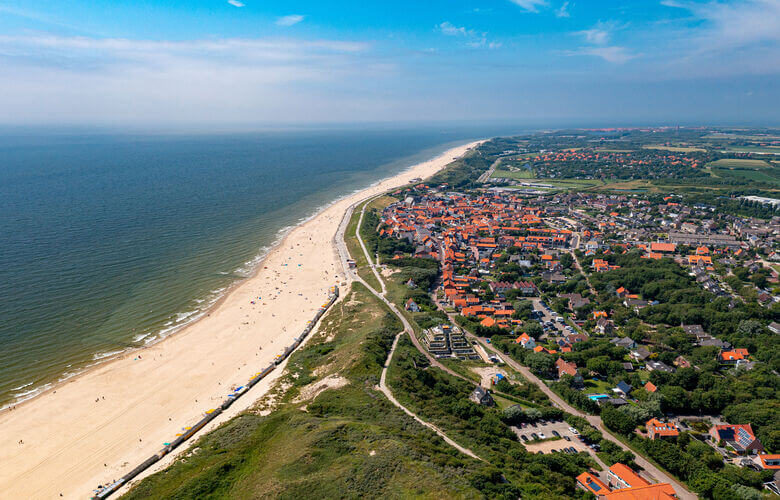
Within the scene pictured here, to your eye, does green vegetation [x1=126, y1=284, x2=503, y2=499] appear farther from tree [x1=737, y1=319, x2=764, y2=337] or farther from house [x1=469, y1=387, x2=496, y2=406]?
tree [x1=737, y1=319, x2=764, y2=337]

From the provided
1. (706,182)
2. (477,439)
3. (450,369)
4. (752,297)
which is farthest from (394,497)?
(706,182)

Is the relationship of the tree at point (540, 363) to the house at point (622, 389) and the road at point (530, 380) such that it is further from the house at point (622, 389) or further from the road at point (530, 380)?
the house at point (622, 389)

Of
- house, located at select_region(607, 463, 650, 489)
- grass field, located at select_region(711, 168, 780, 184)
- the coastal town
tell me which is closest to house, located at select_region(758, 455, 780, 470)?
the coastal town

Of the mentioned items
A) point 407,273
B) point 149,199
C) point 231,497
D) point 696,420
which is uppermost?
point 149,199

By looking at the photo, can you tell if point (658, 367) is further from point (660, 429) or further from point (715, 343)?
point (660, 429)

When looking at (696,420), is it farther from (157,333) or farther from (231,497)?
(157,333)

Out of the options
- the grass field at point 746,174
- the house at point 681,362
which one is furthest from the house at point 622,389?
the grass field at point 746,174

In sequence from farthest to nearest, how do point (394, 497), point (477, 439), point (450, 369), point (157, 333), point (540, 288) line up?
point (540, 288)
point (157, 333)
point (450, 369)
point (477, 439)
point (394, 497)
